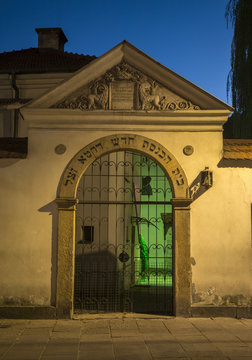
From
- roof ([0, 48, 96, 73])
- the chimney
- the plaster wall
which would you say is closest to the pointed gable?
the plaster wall

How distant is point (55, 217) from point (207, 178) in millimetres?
3203

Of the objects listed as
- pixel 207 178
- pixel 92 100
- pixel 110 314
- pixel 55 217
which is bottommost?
pixel 110 314

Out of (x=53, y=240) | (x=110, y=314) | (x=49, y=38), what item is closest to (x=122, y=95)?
(x=53, y=240)

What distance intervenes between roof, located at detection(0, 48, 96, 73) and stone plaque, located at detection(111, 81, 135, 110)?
248 inches

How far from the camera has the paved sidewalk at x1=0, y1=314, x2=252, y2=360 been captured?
6.04 m

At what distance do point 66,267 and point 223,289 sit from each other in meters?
3.19

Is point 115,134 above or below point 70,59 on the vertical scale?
below

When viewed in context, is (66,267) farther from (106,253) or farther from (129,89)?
(129,89)

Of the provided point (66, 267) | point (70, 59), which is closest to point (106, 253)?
point (66, 267)

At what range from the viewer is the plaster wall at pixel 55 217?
326 inches

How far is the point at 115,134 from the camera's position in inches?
341

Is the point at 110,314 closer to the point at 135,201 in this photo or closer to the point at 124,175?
the point at 135,201

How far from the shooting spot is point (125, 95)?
880 centimetres

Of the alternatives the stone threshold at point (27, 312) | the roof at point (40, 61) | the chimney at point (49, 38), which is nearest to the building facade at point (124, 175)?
the stone threshold at point (27, 312)
